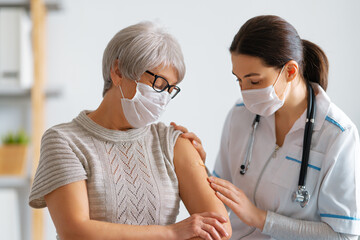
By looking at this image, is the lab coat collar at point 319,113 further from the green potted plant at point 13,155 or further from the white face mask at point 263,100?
the green potted plant at point 13,155

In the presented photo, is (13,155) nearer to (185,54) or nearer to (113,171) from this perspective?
(185,54)

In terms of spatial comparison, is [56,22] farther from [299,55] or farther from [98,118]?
[299,55]

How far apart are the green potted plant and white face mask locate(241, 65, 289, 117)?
1.71 metres

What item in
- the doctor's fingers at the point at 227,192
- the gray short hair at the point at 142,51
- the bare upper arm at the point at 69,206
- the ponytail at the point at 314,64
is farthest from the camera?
the ponytail at the point at 314,64

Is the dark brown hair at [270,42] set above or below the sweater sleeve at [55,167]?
above

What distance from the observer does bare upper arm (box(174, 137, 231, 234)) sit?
1595mm

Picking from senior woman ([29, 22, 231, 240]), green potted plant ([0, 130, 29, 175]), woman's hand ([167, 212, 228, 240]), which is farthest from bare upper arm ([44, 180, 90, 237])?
green potted plant ([0, 130, 29, 175])

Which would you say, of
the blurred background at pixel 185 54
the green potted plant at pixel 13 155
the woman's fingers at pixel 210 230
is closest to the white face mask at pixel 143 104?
the woman's fingers at pixel 210 230

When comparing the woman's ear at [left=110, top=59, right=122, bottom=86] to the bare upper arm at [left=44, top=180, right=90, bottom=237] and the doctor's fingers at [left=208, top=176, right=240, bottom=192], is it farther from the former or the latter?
the doctor's fingers at [left=208, top=176, right=240, bottom=192]

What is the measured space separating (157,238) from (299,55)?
0.87 metres

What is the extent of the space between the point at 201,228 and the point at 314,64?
82 cm

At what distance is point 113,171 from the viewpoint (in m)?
1.58

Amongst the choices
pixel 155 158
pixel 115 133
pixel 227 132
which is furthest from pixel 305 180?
pixel 115 133

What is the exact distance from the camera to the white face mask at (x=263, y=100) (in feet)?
5.62
